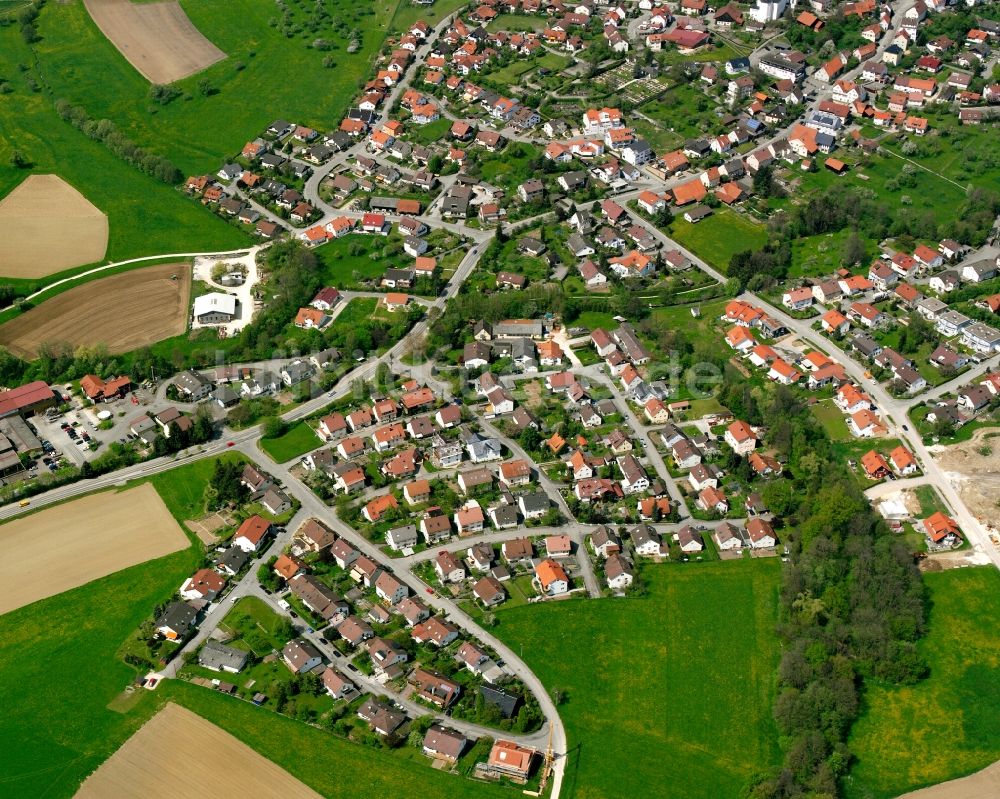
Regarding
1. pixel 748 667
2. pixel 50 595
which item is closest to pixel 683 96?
pixel 748 667

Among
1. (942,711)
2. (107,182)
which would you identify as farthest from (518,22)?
(942,711)

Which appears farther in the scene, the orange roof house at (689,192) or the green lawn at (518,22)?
the green lawn at (518,22)

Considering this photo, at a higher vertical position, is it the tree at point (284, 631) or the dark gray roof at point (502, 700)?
the dark gray roof at point (502, 700)

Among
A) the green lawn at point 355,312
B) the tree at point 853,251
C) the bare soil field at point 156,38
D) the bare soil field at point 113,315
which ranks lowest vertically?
the bare soil field at point 113,315

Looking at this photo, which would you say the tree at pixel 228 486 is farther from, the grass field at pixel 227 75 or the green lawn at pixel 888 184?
the green lawn at pixel 888 184

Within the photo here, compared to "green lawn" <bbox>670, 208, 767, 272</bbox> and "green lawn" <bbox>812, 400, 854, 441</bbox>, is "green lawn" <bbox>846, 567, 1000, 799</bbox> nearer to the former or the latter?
"green lawn" <bbox>812, 400, 854, 441</bbox>

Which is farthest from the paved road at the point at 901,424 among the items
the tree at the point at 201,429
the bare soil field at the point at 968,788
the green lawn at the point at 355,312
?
the tree at the point at 201,429

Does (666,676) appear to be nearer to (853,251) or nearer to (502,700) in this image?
(502,700)
